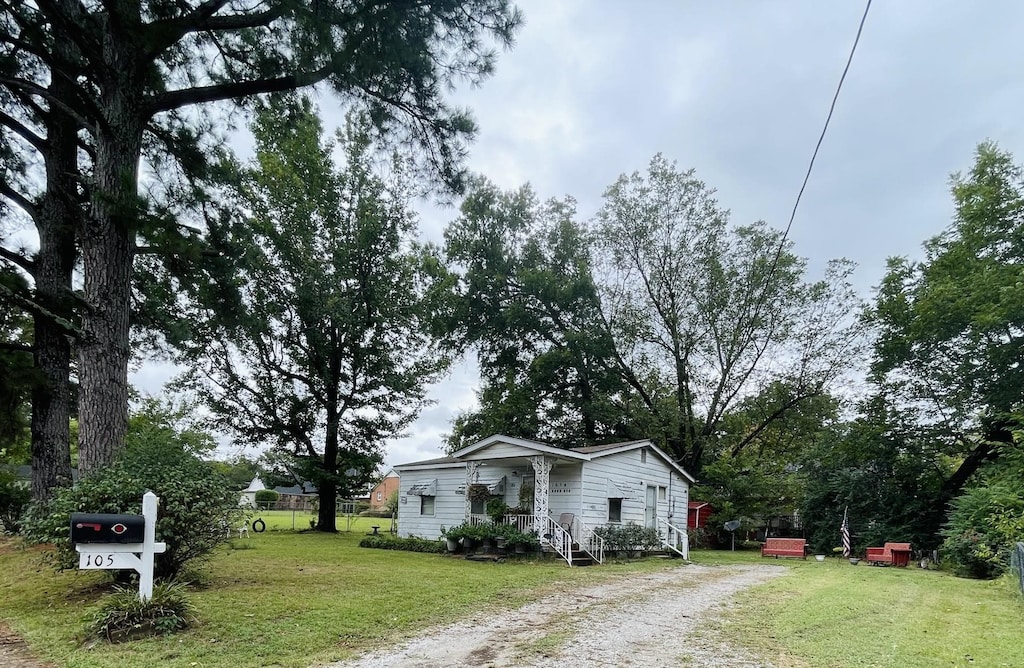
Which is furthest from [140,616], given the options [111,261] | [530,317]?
[530,317]

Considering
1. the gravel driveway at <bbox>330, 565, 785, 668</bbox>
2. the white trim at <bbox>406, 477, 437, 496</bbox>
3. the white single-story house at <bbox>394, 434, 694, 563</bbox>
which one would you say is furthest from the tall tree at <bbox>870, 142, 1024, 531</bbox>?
the white trim at <bbox>406, 477, 437, 496</bbox>

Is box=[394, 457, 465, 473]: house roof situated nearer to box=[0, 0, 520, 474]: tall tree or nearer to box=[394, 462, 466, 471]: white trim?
box=[394, 462, 466, 471]: white trim

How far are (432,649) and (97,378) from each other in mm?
5791

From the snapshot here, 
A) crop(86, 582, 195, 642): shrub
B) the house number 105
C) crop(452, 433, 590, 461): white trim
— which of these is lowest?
crop(86, 582, 195, 642): shrub

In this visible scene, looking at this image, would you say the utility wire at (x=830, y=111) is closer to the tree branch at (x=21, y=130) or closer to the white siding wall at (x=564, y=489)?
the white siding wall at (x=564, y=489)

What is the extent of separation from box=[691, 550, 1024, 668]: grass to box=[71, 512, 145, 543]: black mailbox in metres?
5.96

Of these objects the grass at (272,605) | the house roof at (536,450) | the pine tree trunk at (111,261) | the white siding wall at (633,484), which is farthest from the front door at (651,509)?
the pine tree trunk at (111,261)

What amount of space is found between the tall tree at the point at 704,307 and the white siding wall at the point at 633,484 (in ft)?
20.7

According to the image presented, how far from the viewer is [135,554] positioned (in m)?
5.66

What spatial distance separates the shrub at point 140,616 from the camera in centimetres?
521

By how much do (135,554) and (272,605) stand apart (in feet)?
5.37

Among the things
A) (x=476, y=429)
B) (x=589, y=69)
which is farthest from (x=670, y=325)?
(x=589, y=69)

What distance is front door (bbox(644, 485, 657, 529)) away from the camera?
17.4 metres

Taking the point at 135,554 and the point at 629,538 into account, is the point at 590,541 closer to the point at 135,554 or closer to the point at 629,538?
the point at 629,538
